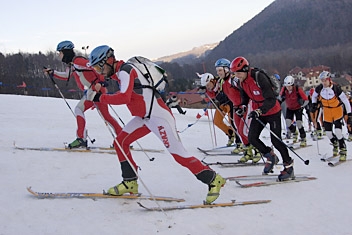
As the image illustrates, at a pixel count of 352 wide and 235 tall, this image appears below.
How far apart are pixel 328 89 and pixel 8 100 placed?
1331 cm

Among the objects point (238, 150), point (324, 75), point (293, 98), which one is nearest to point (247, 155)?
point (238, 150)

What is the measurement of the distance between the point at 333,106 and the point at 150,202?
545 centimetres

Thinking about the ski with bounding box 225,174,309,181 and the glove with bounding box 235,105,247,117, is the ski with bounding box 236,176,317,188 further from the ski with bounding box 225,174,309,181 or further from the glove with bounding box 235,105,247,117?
the glove with bounding box 235,105,247,117

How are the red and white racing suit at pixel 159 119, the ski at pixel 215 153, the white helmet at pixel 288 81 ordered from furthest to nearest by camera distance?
the white helmet at pixel 288 81 < the ski at pixel 215 153 < the red and white racing suit at pixel 159 119

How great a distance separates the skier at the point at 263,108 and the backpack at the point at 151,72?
1656 mm

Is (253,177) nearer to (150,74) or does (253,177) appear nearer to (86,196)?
(150,74)

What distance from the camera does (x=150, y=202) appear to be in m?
4.63

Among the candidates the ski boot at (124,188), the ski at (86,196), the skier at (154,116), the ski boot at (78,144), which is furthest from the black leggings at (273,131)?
the ski boot at (78,144)

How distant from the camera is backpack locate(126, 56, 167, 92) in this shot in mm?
4602

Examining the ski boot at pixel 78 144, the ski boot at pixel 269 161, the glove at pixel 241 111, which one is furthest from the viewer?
the ski boot at pixel 78 144

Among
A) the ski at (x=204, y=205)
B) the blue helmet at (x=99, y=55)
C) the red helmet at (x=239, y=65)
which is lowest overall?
the ski at (x=204, y=205)

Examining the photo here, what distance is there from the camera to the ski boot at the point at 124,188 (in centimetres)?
473

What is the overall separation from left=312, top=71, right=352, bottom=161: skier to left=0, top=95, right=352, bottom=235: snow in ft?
1.97

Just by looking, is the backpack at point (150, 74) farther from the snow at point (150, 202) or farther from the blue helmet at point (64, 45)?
the blue helmet at point (64, 45)
